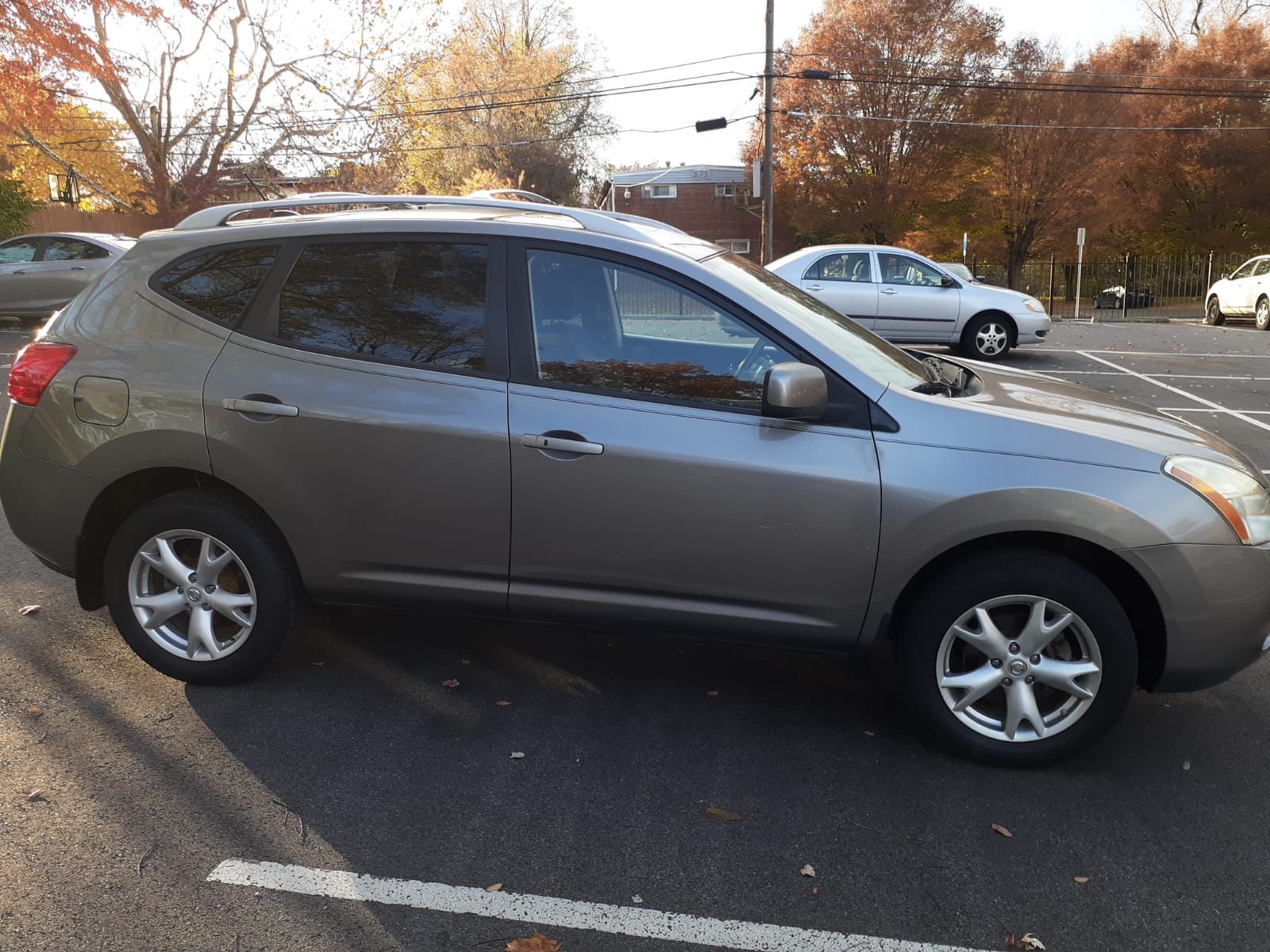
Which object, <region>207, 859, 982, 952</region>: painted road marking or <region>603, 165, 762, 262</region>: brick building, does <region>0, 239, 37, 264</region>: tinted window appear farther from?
<region>603, 165, 762, 262</region>: brick building

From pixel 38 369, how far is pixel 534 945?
2.94 metres

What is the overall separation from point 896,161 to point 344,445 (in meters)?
42.3

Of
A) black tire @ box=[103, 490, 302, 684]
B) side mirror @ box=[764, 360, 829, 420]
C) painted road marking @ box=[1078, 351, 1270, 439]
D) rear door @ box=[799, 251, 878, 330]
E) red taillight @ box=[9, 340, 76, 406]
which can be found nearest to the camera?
side mirror @ box=[764, 360, 829, 420]

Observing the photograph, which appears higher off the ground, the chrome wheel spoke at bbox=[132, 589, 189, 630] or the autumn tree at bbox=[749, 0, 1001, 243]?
the autumn tree at bbox=[749, 0, 1001, 243]

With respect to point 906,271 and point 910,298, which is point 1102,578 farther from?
point 906,271

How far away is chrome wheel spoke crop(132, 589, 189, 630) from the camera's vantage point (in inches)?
158

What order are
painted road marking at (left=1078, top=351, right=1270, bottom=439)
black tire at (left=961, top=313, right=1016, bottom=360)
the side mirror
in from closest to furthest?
the side mirror < painted road marking at (left=1078, top=351, right=1270, bottom=439) < black tire at (left=961, top=313, right=1016, bottom=360)

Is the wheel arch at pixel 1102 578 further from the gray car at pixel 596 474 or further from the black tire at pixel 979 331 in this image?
the black tire at pixel 979 331

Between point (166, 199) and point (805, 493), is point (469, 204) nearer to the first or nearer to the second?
point (805, 493)

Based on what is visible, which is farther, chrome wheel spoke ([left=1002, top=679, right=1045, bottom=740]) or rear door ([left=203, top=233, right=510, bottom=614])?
rear door ([left=203, top=233, right=510, bottom=614])

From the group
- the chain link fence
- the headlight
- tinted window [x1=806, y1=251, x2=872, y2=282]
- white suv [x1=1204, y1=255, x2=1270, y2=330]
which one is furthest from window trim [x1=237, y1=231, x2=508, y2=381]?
the chain link fence

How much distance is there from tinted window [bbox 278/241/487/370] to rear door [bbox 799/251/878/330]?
11923mm

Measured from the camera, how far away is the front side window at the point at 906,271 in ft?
50.1

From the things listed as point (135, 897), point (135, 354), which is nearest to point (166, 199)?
point (135, 354)
